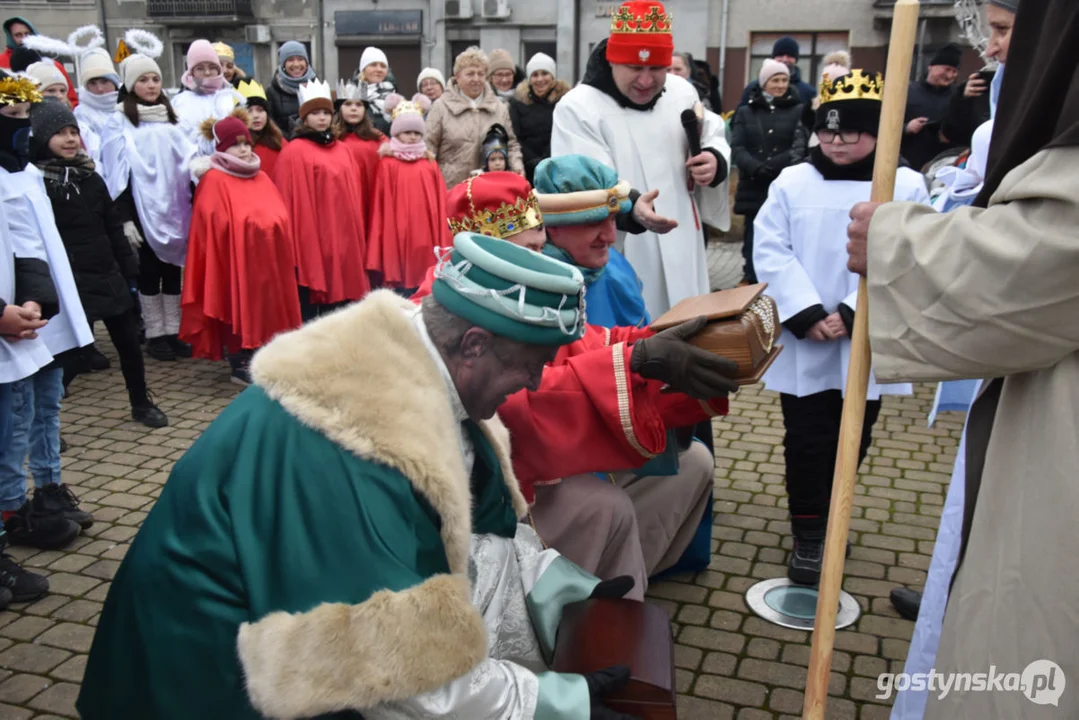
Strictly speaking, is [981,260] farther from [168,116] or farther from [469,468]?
[168,116]

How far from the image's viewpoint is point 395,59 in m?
26.9

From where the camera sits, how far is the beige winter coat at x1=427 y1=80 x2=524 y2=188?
9305 millimetres

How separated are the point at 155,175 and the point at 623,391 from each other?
19.0ft

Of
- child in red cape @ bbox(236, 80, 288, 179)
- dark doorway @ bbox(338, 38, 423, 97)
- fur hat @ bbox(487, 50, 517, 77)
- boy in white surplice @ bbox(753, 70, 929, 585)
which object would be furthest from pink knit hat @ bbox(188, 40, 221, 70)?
dark doorway @ bbox(338, 38, 423, 97)

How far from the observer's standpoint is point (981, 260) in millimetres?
1868

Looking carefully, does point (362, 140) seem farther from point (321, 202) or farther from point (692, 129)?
point (692, 129)

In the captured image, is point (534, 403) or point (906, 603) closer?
point (534, 403)

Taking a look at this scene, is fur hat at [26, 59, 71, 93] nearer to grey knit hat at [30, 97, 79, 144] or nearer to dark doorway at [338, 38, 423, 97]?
grey knit hat at [30, 97, 79, 144]

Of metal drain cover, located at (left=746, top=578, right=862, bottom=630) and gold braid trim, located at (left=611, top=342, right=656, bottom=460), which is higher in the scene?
gold braid trim, located at (left=611, top=342, right=656, bottom=460)

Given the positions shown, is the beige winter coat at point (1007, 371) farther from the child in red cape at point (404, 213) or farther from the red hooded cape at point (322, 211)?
the child in red cape at point (404, 213)

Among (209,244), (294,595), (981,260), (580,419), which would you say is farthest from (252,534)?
(209,244)

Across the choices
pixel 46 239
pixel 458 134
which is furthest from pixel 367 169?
pixel 46 239

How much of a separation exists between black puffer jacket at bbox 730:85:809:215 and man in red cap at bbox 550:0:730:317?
4.26 meters

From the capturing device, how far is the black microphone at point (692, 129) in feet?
14.9
